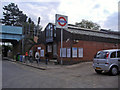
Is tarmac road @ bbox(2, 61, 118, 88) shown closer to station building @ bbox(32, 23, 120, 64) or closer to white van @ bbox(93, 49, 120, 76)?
white van @ bbox(93, 49, 120, 76)

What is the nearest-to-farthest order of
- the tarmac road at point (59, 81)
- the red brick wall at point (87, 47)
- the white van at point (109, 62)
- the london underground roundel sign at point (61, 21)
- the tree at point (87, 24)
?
the tarmac road at point (59, 81) → the white van at point (109, 62) → the london underground roundel sign at point (61, 21) → the red brick wall at point (87, 47) → the tree at point (87, 24)

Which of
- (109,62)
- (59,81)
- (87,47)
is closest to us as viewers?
(59,81)

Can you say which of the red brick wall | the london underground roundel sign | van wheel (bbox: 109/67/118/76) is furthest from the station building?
van wheel (bbox: 109/67/118/76)

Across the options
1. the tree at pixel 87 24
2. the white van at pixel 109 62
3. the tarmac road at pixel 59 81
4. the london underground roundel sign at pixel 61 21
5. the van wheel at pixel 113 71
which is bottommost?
the tarmac road at pixel 59 81

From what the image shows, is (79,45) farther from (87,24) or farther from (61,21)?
(87,24)

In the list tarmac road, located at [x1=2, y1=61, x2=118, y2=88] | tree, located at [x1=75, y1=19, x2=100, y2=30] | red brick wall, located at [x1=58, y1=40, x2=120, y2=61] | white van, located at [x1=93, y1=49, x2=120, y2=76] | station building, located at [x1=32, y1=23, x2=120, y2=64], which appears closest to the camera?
tarmac road, located at [x1=2, y1=61, x2=118, y2=88]

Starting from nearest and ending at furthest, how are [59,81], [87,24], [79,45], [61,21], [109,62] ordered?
[59,81] < [109,62] < [61,21] < [79,45] < [87,24]

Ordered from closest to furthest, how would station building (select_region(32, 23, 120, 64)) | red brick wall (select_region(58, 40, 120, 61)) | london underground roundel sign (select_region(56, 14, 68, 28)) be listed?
london underground roundel sign (select_region(56, 14, 68, 28)) → station building (select_region(32, 23, 120, 64)) → red brick wall (select_region(58, 40, 120, 61))

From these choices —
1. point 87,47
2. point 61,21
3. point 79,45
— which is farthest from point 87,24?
point 61,21

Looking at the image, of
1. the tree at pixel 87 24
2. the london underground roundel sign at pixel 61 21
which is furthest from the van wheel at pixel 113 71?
the tree at pixel 87 24

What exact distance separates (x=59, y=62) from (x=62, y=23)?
554 centimetres

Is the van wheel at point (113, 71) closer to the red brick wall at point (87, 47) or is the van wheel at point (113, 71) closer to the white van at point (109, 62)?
the white van at point (109, 62)

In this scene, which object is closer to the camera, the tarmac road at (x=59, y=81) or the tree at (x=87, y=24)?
the tarmac road at (x=59, y=81)

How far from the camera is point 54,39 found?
2223 centimetres
